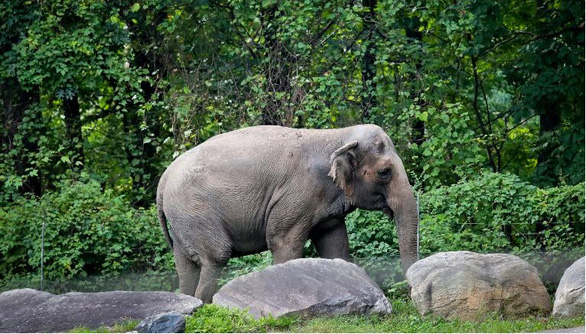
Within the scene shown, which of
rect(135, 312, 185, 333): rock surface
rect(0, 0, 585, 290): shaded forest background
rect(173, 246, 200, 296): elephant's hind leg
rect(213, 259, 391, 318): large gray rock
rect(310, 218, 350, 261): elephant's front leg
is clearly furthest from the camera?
rect(0, 0, 585, 290): shaded forest background

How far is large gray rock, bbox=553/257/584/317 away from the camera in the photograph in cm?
1182

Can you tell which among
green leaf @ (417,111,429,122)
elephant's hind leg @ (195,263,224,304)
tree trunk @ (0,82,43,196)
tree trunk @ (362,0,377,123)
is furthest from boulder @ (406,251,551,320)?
tree trunk @ (0,82,43,196)

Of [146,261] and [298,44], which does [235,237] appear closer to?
[146,261]

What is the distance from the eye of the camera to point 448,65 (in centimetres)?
2281

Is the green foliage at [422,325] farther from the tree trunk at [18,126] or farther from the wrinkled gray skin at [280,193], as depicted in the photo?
the tree trunk at [18,126]

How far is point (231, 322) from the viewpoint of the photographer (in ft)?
38.0

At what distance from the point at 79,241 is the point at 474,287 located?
7888mm

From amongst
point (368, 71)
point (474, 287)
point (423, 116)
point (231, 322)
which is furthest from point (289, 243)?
point (368, 71)

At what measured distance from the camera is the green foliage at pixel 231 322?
37.4 feet

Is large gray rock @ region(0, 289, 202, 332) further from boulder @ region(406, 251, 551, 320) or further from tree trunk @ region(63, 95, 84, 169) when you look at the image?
tree trunk @ region(63, 95, 84, 169)

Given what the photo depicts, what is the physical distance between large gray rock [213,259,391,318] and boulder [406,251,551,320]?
50 centimetres

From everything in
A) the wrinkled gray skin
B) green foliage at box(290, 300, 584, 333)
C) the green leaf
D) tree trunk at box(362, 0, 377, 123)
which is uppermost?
tree trunk at box(362, 0, 377, 123)

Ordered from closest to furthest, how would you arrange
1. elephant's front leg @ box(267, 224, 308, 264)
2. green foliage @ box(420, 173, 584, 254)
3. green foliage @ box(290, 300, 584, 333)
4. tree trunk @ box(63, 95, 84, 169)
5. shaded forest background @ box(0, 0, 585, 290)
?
green foliage @ box(290, 300, 584, 333)
elephant's front leg @ box(267, 224, 308, 264)
green foliage @ box(420, 173, 584, 254)
shaded forest background @ box(0, 0, 585, 290)
tree trunk @ box(63, 95, 84, 169)

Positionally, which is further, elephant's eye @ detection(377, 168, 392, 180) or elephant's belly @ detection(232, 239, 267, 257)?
elephant's belly @ detection(232, 239, 267, 257)
